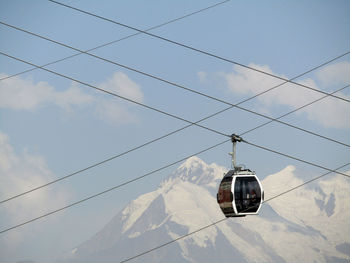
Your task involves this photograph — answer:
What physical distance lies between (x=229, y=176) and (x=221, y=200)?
4.60 ft

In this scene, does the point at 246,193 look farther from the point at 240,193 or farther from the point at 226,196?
the point at 226,196

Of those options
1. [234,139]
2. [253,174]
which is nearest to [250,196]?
[253,174]

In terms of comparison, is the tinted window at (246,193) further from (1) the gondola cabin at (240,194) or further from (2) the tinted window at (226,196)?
(2) the tinted window at (226,196)

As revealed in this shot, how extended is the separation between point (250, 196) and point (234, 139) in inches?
170

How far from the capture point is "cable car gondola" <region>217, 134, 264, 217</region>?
41.4 m

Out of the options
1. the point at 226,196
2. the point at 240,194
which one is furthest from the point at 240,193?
the point at 226,196

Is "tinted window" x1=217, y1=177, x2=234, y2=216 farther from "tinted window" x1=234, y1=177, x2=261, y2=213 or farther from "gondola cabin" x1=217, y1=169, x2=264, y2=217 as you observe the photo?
"tinted window" x1=234, y1=177, x2=261, y2=213

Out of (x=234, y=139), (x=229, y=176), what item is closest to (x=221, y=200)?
(x=229, y=176)

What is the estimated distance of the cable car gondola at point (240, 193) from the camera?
41406 millimetres

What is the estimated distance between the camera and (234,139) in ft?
128

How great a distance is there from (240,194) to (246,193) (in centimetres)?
38

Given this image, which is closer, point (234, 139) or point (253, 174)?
point (234, 139)

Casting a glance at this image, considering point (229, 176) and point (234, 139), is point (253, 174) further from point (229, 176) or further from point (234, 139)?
point (234, 139)

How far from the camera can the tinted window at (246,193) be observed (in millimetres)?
41469
